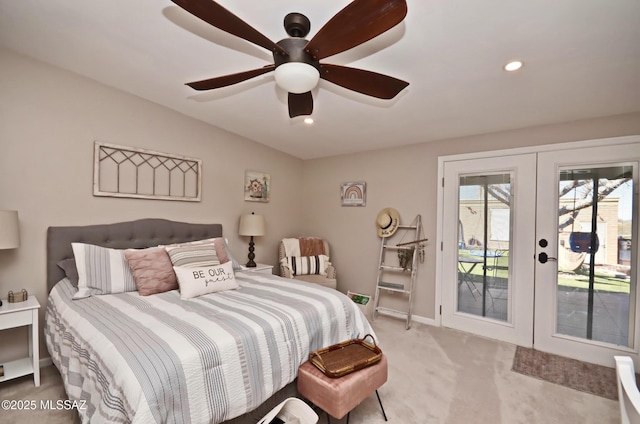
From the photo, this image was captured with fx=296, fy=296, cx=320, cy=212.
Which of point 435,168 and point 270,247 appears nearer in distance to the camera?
point 435,168

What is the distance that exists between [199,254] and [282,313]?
1252mm

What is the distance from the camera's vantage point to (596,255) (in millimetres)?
2738

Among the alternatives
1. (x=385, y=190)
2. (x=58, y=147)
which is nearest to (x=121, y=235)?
(x=58, y=147)

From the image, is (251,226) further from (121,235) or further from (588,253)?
(588,253)

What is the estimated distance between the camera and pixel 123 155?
9.77ft

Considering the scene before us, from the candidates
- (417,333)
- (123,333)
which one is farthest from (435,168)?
(123,333)

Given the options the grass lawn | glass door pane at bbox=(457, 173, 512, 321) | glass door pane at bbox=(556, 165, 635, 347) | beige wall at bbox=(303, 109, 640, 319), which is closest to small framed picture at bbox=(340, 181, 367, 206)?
beige wall at bbox=(303, 109, 640, 319)

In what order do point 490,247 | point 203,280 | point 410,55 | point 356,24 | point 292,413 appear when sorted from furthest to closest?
1. point 490,247
2. point 203,280
3. point 410,55
4. point 292,413
5. point 356,24

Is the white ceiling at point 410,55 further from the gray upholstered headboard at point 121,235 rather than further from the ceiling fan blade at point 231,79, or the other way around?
the gray upholstered headboard at point 121,235

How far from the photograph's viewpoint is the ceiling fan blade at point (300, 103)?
1.96m

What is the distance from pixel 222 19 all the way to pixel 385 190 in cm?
308

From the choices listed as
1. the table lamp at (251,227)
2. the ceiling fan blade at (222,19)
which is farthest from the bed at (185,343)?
the ceiling fan blade at (222,19)

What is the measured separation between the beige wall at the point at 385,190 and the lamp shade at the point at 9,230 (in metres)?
3.41

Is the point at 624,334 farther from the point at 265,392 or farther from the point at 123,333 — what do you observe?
the point at 123,333
